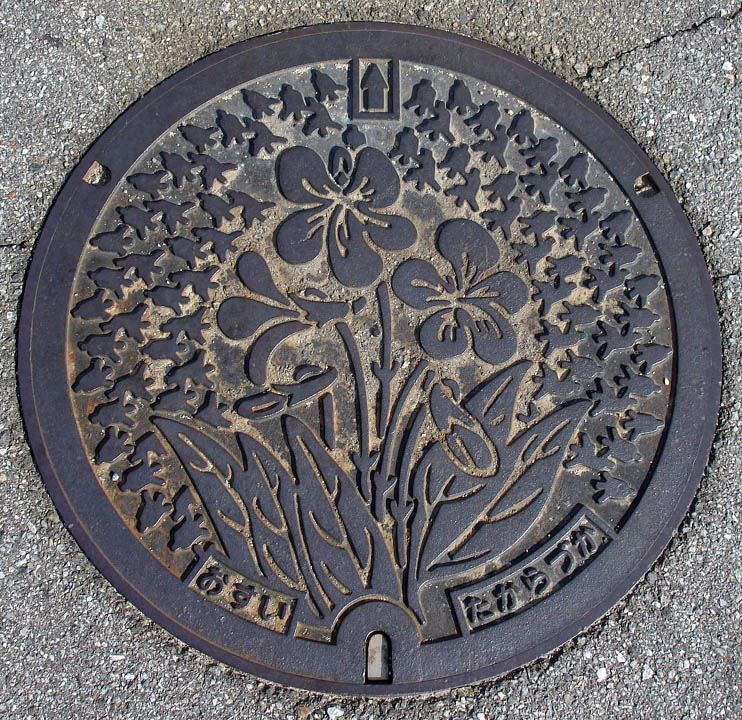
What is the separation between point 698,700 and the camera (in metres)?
1.70

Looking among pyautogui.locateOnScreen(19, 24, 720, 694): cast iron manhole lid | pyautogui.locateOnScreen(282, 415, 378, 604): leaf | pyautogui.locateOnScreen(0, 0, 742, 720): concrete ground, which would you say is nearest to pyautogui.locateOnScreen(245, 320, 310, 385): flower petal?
pyautogui.locateOnScreen(19, 24, 720, 694): cast iron manhole lid

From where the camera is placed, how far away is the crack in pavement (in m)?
1.96

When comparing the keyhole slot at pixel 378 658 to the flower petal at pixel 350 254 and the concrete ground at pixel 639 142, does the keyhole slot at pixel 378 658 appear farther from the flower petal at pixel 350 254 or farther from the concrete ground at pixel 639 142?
the flower petal at pixel 350 254

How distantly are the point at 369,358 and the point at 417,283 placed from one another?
8.8 inches

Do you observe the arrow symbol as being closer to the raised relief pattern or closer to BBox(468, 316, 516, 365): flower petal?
the raised relief pattern

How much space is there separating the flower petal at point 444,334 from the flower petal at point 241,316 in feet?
1.23

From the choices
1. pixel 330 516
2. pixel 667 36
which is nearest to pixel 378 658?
pixel 330 516

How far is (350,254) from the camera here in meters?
1.80

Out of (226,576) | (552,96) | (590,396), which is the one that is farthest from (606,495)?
(552,96)

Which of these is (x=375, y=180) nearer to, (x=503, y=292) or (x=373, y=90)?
(x=373, y=90)

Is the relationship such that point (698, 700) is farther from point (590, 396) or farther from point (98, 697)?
point (98, 697)

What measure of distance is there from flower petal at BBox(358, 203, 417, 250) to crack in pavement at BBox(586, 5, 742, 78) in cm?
68

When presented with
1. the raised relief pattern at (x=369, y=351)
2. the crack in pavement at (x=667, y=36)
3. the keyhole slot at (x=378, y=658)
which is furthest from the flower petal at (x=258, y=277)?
the crack in pavement at (x=667, y=36)

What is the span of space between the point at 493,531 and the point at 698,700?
0.62m
